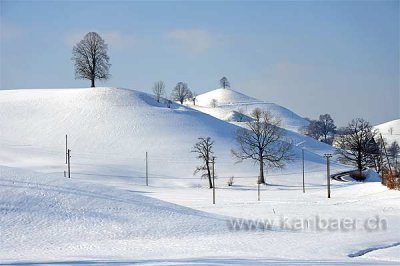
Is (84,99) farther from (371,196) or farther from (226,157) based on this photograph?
(371,196)

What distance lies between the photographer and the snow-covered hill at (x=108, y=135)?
79.0m

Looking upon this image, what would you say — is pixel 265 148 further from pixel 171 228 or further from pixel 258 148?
pixel 171 228

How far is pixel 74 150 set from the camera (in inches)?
3440

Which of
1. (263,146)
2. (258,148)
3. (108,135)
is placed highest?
(108,135)

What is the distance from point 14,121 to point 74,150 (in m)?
18.2

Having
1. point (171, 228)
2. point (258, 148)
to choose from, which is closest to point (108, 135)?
point (258, 148)

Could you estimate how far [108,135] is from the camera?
9362cm

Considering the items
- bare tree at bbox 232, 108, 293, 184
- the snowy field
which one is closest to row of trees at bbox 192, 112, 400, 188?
bare tree at bbox 232, 108, 293, 184

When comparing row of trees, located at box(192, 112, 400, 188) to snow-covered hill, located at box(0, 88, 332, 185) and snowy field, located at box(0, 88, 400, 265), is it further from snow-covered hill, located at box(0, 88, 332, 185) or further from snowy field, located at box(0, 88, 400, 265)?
snowy field, located at box(0, 88, 400, 265)

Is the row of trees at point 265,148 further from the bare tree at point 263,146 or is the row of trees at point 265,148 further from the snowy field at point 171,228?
the snowy field at point 171,228

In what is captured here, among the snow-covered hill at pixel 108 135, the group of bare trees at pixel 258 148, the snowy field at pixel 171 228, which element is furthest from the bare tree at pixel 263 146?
the snowy field at pixel 171 228

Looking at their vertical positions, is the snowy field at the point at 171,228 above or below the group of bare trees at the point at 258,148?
below

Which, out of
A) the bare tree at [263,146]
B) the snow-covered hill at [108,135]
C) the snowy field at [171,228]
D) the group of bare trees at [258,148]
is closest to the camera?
the snowy field at [171,228]

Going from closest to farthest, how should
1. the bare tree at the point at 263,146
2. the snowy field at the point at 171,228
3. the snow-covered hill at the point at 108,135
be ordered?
the snowy field at the point at 171,228, the snow-covered hill at the point at 108,135, the bare tree at the point at 263,146
